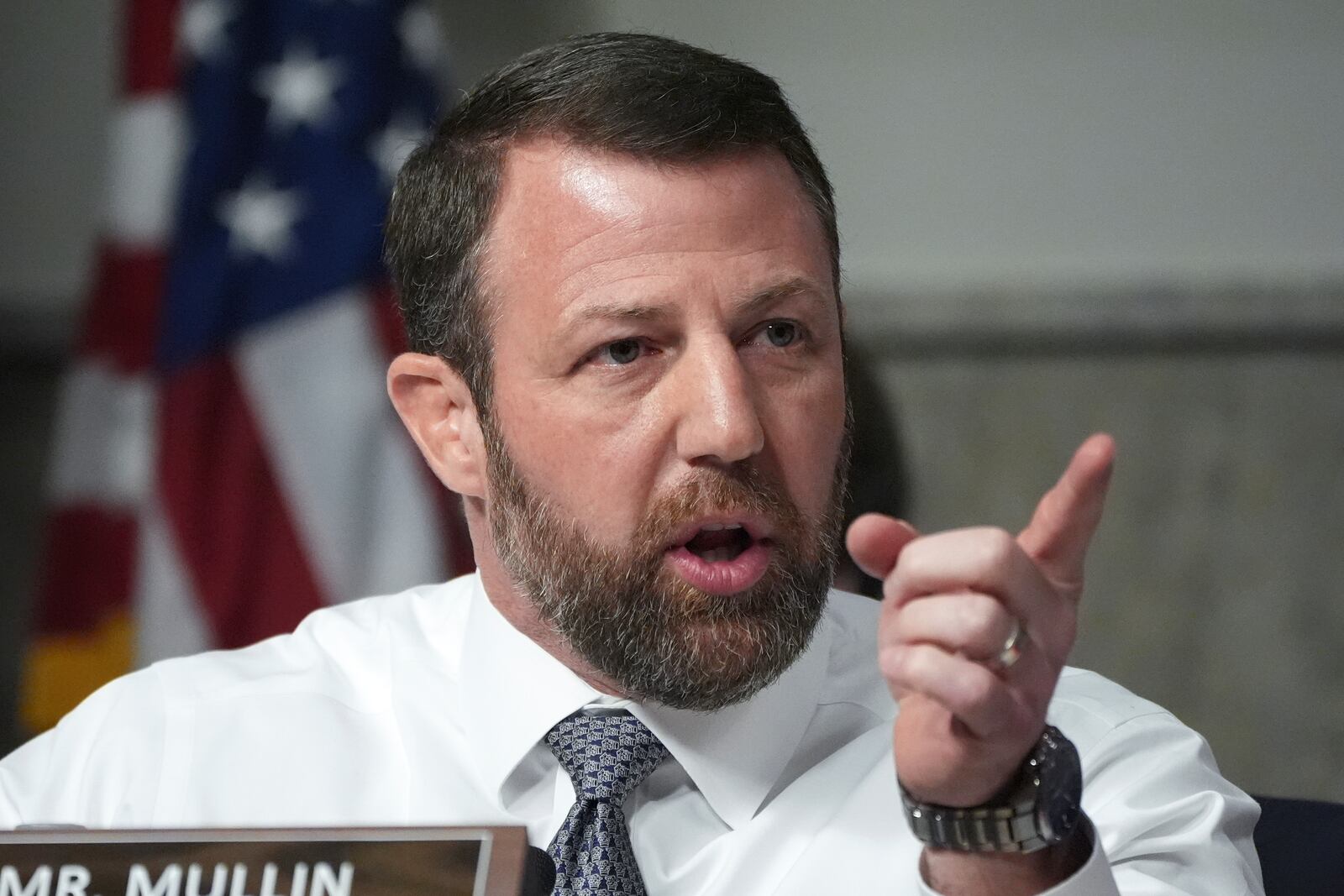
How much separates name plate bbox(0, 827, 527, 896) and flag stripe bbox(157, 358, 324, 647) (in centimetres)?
179

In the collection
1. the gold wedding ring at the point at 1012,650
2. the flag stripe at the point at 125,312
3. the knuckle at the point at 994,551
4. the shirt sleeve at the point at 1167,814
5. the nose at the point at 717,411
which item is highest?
the knuckle at the point at 994,551

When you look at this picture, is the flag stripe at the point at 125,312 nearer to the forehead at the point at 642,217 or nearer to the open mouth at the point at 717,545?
the forehead at the point at 642,217

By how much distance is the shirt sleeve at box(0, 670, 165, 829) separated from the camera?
67.0 inches

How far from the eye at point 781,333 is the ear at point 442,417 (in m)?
0.35

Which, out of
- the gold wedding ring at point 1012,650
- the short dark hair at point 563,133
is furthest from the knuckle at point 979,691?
the short dark hair at point 563,133

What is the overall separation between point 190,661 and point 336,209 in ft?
4.40

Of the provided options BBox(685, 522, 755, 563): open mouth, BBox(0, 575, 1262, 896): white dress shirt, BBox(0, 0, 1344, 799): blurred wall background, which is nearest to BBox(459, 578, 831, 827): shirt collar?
BBox(0, 575, 1262, 896): white dress shirt

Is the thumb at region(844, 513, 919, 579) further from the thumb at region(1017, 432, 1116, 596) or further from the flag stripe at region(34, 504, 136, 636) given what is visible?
the flag stripe at region(34, 504, 136, 636)

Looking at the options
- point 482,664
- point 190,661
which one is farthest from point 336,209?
point 482,664

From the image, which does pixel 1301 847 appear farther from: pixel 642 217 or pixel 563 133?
pixel 563 133

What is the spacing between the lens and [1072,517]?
3.43 feet

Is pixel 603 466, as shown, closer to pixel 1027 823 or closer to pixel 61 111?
pixel 1027 823

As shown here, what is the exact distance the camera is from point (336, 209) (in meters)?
3.00

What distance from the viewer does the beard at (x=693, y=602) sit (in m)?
1.46
